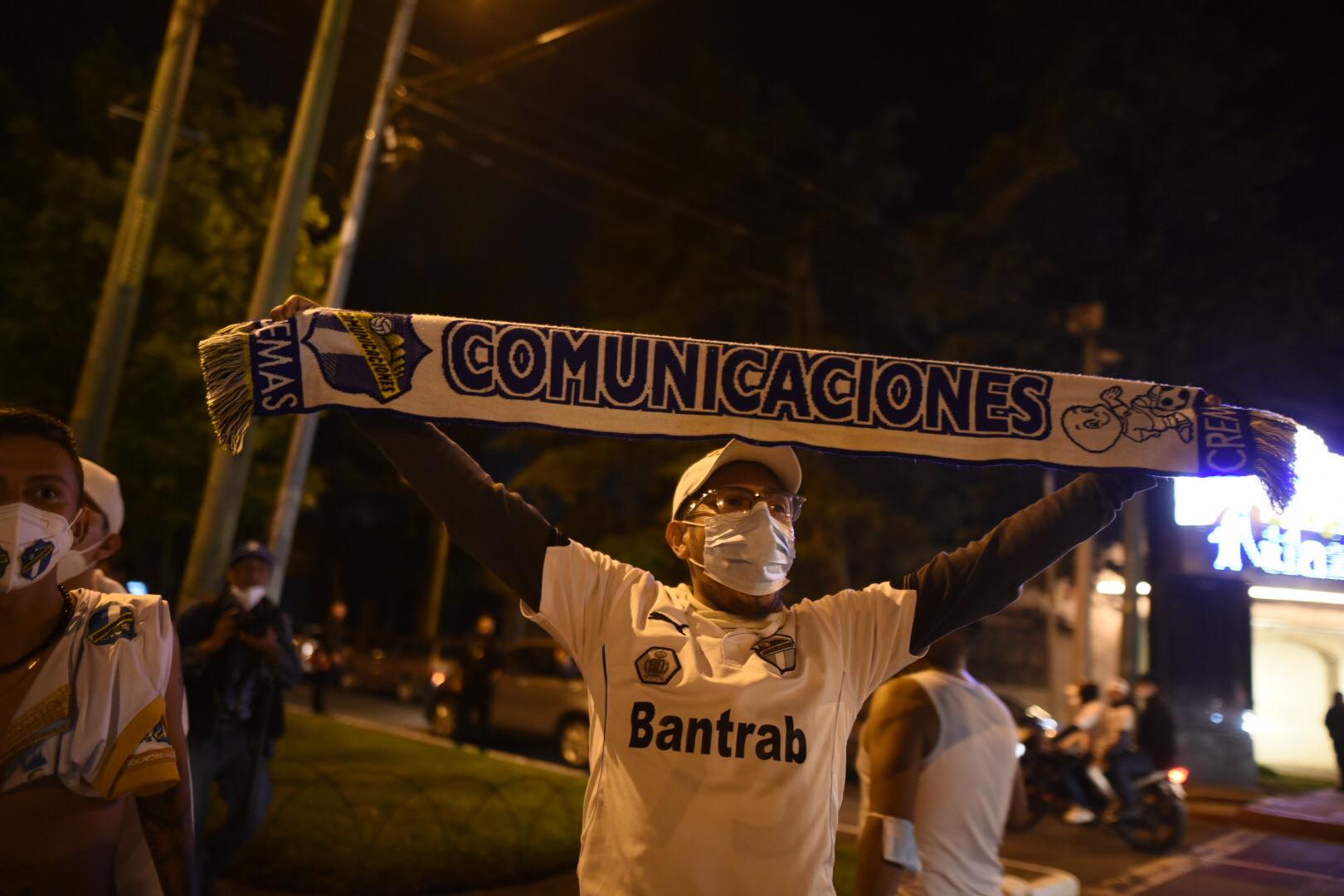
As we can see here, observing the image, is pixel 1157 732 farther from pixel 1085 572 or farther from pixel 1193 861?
pixel 1085 572

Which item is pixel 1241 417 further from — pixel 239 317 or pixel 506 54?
pixel 239 317

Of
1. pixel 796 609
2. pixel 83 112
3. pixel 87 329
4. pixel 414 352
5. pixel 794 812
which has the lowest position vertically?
pixel 794 812

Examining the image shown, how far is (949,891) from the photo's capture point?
358 cm

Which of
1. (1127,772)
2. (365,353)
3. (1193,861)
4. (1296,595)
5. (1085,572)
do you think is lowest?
(1193,861)

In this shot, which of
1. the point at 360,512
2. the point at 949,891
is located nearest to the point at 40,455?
the point at 949,891

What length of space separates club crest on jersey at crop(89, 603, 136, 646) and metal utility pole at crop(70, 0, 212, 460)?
7107 millimetres

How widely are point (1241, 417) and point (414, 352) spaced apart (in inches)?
81.8

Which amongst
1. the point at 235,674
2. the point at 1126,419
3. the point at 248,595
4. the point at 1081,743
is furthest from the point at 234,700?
the point at 1081,743

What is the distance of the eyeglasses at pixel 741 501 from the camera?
9.21ft

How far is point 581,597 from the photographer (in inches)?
105

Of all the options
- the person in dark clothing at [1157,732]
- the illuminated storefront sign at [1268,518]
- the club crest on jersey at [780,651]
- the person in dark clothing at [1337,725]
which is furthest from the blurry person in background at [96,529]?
the person in dark clothing at [1337,725]

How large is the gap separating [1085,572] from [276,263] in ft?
41.6

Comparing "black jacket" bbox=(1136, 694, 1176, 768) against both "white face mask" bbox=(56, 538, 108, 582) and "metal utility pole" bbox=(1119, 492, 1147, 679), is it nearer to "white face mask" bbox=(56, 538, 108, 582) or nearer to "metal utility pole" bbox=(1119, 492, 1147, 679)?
"metal utility pole" bbox=(1119, 492, 1147, 679)

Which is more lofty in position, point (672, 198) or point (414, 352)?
point (672, 198)
